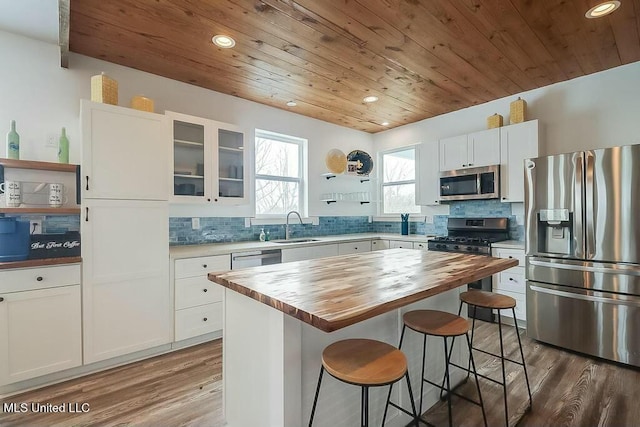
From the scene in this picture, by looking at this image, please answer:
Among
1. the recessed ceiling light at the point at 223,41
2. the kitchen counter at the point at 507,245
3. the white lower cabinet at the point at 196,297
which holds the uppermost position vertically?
the recessed ceiling light at the point at 223,41

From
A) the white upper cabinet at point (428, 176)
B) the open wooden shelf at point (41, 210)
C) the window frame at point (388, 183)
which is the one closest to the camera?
the open wooden shelf at point (41, 210)

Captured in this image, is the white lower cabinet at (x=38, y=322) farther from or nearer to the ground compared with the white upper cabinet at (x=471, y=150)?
nearer to the ground

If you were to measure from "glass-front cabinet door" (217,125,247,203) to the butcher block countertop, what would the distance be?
66.3 inches

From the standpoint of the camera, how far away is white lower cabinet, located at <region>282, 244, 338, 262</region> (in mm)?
3322

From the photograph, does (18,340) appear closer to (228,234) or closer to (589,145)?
(228,234)

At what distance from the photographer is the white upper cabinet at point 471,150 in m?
3.51

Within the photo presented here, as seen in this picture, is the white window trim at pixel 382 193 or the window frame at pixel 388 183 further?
the white window trim at pixel 382 193

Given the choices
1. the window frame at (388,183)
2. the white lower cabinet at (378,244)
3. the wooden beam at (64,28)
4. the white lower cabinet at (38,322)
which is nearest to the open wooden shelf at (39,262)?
the white lower cabinet at (38,322)

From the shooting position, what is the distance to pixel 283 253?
3281 mm

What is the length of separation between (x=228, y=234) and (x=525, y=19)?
10.8 feet

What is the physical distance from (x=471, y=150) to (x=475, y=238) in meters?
1.10

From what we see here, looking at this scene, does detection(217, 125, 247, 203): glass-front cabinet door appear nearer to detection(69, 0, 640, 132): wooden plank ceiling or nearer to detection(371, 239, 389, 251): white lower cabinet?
detection(69, 0, 640, 132): wooden plank ceiling

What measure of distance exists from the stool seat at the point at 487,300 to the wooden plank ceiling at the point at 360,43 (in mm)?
1933

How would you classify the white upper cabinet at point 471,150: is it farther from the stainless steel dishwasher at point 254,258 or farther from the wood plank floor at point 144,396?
the wood plank floor at point 144,396
